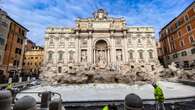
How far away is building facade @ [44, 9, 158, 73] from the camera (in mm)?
38844

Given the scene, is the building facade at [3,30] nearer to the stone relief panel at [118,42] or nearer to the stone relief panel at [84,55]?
the stone relief panel at [84,55]

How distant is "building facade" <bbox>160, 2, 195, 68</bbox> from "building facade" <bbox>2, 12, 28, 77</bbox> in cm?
4284

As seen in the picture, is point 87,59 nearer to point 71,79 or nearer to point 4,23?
point 71,79

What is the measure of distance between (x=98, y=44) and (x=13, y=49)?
2397 cm

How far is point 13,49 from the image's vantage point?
31297 mm

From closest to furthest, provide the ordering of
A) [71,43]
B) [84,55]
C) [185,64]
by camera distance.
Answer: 1. [185,64]
2. [84,55]
3. [71,43]

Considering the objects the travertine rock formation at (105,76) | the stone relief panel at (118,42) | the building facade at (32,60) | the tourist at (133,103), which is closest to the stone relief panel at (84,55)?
the stone relief panel at (118,42)

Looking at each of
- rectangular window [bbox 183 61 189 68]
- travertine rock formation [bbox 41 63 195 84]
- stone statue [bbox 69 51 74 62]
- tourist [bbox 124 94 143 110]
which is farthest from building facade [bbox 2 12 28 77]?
rectangular window [bbox 183 61 189 68]

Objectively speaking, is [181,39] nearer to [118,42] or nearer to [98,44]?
[118,42]

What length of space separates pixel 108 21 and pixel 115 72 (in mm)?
22152

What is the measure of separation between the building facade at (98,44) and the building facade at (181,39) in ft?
17.3

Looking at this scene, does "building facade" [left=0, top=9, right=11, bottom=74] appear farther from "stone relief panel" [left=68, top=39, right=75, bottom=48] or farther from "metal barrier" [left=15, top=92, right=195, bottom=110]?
"metal barrier" [left=15, top=92, right=195, bottom=110]

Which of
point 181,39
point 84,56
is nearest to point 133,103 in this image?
point 84,56

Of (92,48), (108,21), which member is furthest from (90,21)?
(92,48)
